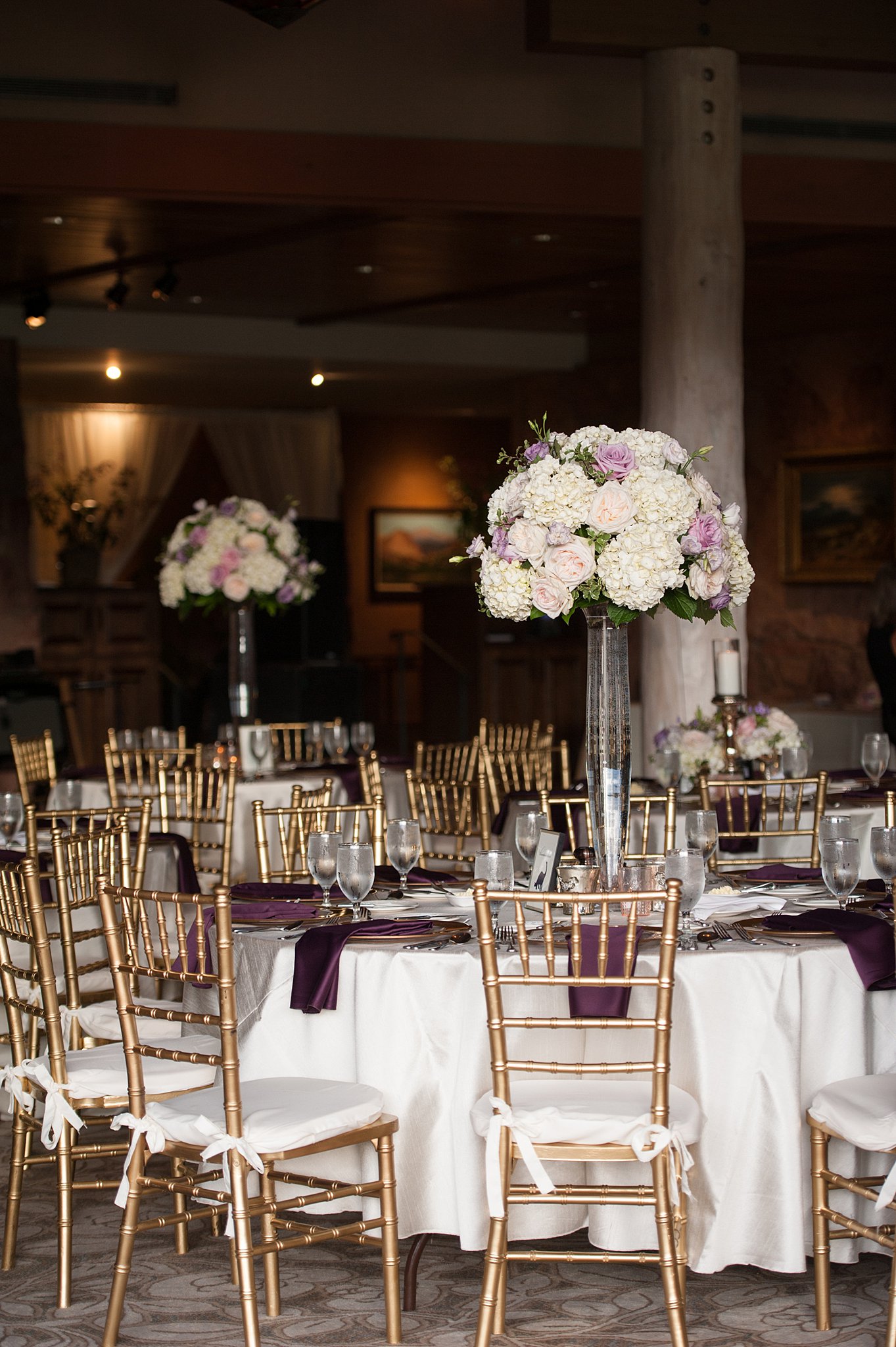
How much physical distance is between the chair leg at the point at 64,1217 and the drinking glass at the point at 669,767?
283 centimetres

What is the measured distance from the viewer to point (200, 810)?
247 inches

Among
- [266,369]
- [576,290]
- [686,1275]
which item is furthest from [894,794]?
[266,369]

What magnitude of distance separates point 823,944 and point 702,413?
4.39 meters

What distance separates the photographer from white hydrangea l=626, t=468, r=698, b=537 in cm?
357

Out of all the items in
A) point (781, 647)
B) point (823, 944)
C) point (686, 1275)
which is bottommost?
point (686, 1275)

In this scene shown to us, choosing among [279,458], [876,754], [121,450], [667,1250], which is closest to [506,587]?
[667,1250]

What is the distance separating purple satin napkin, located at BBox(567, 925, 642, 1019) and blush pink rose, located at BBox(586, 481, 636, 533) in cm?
89

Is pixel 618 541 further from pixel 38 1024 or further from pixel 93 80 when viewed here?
pixel 93 80

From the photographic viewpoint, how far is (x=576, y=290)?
11141 millimetres

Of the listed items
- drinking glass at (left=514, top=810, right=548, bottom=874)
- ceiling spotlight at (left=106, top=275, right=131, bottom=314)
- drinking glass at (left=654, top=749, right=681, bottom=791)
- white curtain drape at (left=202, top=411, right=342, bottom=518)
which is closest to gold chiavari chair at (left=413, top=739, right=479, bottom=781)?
drinking glass at (left=654, top=749, right=681, bottom=791)

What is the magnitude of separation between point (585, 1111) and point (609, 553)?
1228 mm

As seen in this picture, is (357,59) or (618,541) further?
(357,59)

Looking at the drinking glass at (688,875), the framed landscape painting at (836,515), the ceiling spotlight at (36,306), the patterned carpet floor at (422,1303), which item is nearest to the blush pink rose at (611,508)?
the drinking glass at (688,875)

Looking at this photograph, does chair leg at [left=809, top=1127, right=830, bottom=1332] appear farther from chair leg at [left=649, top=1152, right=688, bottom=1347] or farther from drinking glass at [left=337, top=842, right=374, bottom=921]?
drinking glass at [left=337, top=842, right=374, bottom=921]
